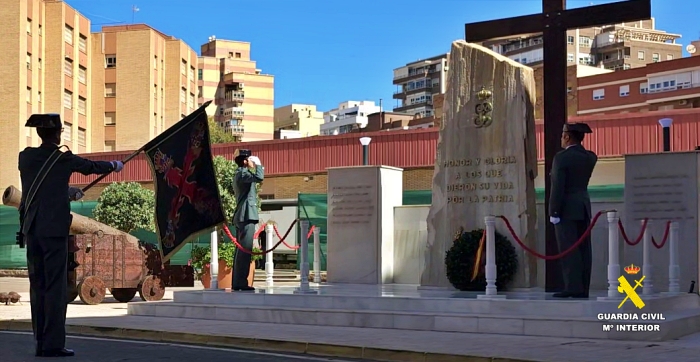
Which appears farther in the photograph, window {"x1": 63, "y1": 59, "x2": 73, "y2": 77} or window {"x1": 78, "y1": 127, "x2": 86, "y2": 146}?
window {"x1": 78, "y1": 127, "x2": 86, "y2": 146}

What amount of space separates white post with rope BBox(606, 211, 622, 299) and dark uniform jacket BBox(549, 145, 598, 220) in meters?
0.84

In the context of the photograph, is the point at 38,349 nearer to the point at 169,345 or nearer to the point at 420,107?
the point at 169,345

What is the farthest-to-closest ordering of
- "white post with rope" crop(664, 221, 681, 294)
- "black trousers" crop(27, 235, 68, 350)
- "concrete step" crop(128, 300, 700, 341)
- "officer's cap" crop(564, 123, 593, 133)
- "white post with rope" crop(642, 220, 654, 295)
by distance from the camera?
"white post with rope" crop(664, 221, 681, 294)
"white post with rope" crop(642, 220, 654, 295)
"officer's cap" crop(564, 123, 593, 133)
"concrete step" crop(128, 300, 700, 341)
"black trousers" crop(27, 235, 68, 350)

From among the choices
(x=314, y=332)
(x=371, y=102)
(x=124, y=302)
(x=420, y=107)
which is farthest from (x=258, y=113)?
(x=314, y=332)

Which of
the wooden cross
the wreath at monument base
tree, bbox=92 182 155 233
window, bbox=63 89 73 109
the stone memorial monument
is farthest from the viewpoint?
window, bbox=63 89 73 109

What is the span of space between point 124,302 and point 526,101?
32.3 ft

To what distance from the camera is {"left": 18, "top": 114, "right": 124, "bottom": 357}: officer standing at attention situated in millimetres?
9562

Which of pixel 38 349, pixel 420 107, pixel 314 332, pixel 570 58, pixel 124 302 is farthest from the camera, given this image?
pixel 420 107

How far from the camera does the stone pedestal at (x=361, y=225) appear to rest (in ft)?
64.2

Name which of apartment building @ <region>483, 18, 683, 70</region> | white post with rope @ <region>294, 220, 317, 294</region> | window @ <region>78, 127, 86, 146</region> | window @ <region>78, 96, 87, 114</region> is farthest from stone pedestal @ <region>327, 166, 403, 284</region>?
apartment building @ <region>483, 18, 683, 70</region>

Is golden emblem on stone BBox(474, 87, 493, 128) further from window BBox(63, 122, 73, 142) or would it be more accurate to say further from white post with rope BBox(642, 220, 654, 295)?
window BBox(63, 122, 73, 142)

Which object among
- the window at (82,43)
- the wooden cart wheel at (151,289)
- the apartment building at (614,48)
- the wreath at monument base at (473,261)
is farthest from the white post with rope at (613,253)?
the apartment building at (614,48)

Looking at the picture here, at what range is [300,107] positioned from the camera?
156 metres

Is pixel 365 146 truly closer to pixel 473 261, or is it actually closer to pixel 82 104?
pixel 473 261
